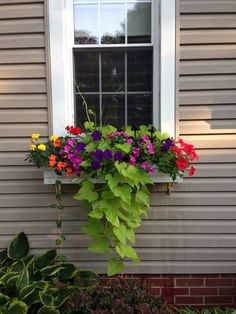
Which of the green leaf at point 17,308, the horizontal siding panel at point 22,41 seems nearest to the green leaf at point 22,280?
the green leaf at point 17,308

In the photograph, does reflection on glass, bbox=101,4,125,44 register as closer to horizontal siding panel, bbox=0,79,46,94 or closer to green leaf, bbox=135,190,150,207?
horizontal siding panel, bbox=0,79,46,94

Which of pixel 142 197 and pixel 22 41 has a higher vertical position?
pixel 22 41

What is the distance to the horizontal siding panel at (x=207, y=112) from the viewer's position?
9.55ft

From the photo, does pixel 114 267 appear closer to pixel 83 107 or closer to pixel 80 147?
pixel 80 147

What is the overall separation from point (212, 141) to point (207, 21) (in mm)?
891

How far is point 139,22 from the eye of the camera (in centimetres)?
297

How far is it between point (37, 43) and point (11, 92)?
0.42m

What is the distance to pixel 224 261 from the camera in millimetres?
3055

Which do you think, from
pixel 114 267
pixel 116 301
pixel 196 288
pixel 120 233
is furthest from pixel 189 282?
pixel 116 301

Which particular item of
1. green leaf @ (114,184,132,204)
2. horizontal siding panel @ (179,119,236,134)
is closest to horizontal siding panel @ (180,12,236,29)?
horizontal siding panel @ (179,119,236,134)

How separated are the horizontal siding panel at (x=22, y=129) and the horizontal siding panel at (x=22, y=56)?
1.59 feet

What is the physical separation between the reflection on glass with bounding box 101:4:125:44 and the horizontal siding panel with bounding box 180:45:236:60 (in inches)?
19.5

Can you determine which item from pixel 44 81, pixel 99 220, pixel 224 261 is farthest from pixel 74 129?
pixel 224 261

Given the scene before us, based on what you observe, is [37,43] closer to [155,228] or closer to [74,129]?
[74,129]
